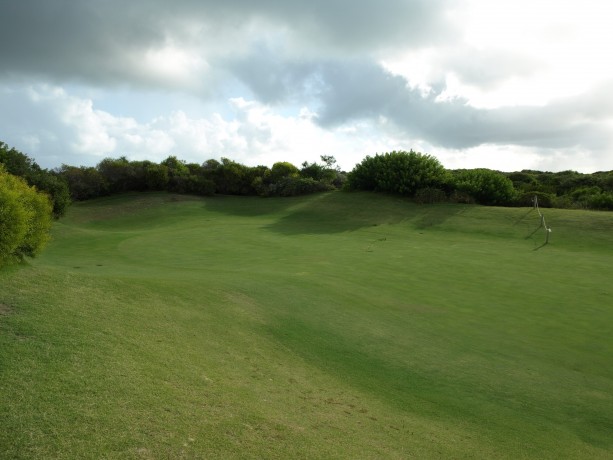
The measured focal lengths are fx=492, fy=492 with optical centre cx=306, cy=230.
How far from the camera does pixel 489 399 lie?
31.7 feet

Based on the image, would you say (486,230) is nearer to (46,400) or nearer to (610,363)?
(610,363)

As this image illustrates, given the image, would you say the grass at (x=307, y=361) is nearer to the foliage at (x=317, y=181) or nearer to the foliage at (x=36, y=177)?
the foliage at (x=36, y=177)

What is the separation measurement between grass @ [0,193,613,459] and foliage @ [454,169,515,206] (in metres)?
22.6

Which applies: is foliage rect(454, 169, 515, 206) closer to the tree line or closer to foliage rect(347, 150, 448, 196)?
the tree line

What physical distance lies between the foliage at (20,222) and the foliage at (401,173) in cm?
3843

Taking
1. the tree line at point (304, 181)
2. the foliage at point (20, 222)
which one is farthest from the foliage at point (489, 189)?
the foliage at point (20, 222)

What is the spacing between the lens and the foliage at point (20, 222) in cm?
1015

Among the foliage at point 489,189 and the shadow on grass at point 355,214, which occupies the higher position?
the foliage at point 489,189

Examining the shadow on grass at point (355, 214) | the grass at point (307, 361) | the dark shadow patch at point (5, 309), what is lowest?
the grass at point (307, 361)

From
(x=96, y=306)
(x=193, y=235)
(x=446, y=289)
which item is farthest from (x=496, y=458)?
(x=193, y=235)

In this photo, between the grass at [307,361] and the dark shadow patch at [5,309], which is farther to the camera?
the dark shadow patch at [5,309]

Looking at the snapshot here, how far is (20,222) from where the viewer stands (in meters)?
10.5

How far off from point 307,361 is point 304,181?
1759 inches

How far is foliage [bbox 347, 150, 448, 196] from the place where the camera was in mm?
47375
